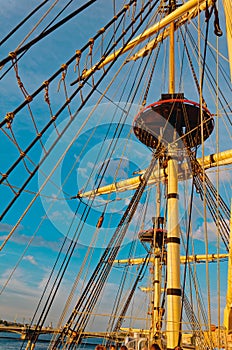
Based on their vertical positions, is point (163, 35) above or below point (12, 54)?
above

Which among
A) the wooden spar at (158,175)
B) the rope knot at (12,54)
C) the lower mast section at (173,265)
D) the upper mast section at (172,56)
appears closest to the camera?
the rope knot at (12,54)

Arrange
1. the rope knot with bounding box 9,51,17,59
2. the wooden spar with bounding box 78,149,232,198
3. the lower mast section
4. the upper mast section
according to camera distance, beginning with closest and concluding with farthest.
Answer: the rope knot with bounding box 9,51,17,59 < the lower mast section < the upper mast section < the wooden spar with bounding box 78,149,232,198

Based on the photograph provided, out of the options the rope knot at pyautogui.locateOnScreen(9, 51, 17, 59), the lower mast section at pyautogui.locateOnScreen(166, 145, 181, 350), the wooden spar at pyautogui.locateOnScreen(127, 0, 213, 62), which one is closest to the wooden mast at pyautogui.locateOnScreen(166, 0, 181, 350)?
the lower mast section at pyautogui.locateOnScreen(166, 145, 181, 350)

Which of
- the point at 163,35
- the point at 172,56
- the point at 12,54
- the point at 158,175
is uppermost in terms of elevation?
the point at 172,56

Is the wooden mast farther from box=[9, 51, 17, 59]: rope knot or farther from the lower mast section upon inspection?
box=[9, 51, 17, 59]: rope knot

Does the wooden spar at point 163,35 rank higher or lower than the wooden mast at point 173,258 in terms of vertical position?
higher

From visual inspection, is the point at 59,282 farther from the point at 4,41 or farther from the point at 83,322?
the point at 4,41

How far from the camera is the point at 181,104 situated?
36.5ft

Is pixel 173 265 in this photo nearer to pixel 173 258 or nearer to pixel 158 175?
pixel 173 258

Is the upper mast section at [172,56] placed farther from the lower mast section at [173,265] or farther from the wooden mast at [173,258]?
the lower mast section at [173,265]

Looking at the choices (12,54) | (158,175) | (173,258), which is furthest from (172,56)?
(12,54)

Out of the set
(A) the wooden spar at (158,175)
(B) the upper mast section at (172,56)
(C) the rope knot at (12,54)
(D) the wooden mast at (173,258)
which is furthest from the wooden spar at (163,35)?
(C) the rope knot at (12,54)

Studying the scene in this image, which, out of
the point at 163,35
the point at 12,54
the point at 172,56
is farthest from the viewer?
the point at 172,56

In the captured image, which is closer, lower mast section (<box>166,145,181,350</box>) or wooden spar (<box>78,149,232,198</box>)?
lower mast section (<box>166,145,181,350</box>)
